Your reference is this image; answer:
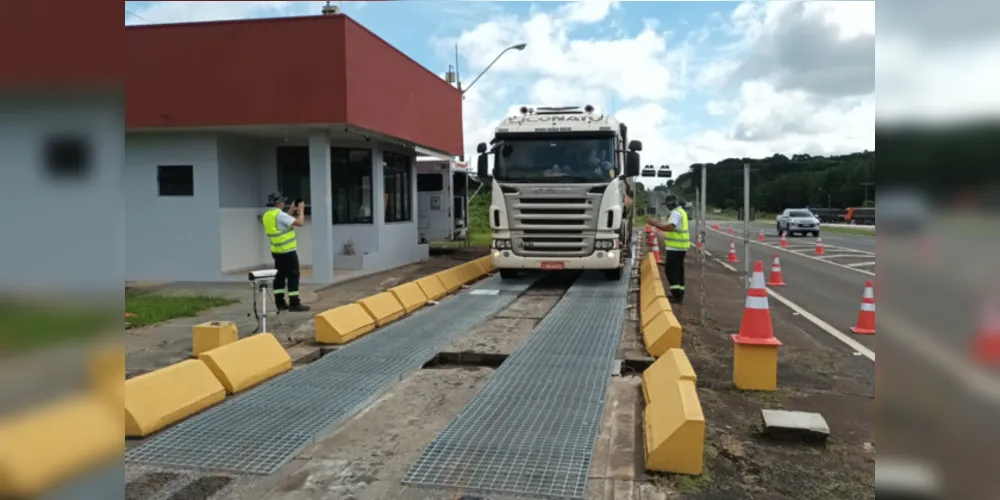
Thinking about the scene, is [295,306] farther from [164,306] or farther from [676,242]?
[676,242]

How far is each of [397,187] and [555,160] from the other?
27.0 feet

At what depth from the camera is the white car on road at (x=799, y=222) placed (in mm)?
37531

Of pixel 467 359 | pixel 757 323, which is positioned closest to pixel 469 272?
pixel 467 359

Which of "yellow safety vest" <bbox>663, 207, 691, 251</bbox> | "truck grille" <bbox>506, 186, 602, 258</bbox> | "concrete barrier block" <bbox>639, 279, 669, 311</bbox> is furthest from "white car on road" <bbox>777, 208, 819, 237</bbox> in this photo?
"concrete barrier block" <bbox>639, 279, 669, 311</bbox>

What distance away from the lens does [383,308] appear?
984 centimetres

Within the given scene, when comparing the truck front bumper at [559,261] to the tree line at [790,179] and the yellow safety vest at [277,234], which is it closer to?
the tree line at [790,179]

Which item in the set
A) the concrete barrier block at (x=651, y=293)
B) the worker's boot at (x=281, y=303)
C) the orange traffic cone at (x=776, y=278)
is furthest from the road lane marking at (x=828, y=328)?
the worker's boot at (x=281, y=303)

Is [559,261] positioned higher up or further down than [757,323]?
higher up

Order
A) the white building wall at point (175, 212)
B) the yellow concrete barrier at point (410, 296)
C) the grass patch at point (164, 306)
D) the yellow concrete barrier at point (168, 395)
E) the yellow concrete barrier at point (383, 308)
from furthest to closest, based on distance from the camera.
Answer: the white building wall at point (175, 212), the yellow concrete barrier at point (410, 296), the grass patch at point (164, 306), the yellow concrete barrier at point (383, 308), the yellow concrete barrier at point (168, 395)

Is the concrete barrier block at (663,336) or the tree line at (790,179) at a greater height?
the tree line at (790,179)

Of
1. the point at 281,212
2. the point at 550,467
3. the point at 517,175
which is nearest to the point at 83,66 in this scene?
the point at 550,467

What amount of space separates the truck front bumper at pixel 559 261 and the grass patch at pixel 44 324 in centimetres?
1199

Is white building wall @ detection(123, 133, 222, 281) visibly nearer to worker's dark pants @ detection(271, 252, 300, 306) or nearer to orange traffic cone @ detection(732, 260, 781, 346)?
worker's dark pants @ detection(271, 252, 300, 306)

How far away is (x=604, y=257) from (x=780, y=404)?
700 centimetres
